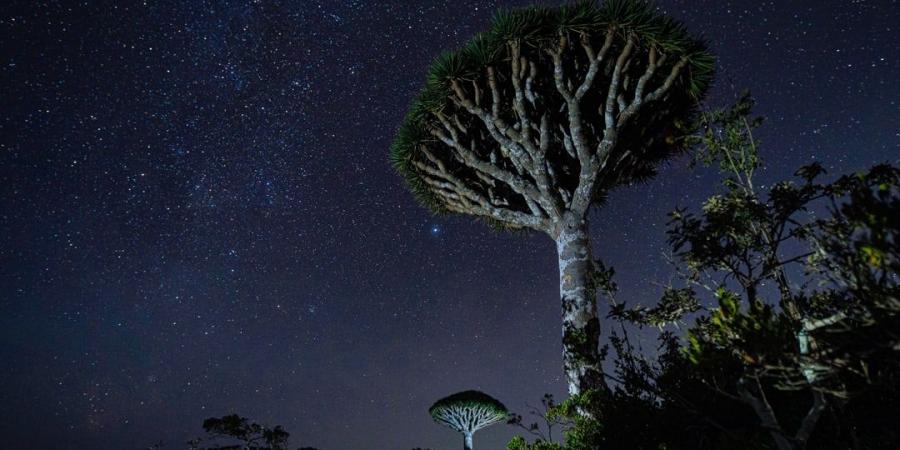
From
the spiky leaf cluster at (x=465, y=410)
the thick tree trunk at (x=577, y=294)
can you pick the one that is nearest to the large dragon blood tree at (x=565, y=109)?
the thick tree trunk at (x=577, y=294)

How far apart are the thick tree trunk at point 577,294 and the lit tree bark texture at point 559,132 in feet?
0.07

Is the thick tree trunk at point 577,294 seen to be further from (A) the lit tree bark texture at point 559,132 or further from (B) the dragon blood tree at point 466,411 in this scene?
(B) the dragon blood tree at point 466,411

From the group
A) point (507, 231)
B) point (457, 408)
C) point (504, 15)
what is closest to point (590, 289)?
point (507, 231)

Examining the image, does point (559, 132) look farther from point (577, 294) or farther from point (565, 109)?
point (577, 294)

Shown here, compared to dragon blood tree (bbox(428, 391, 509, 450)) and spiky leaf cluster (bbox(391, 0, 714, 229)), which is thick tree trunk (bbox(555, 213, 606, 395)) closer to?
spiky leaf cluster (bbox(391, 0, 714, 229))

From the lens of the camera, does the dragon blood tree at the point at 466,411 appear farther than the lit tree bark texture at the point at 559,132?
Yes

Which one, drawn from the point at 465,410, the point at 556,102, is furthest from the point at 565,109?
the point at 465,410

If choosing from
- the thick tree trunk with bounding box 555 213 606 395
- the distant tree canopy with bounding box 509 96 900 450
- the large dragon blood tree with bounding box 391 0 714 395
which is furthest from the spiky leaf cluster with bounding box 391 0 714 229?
the distant tree canopy with bounding box 509 96 900 450

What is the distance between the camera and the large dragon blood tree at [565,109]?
8.58 metres

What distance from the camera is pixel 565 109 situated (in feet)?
33.0

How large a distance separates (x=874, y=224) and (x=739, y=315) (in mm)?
912

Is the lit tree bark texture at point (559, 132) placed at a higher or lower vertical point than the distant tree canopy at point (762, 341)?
higher

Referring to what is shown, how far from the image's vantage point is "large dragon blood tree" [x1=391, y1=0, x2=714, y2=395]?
8578 millimetres

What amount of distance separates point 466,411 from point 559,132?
1836 cm
